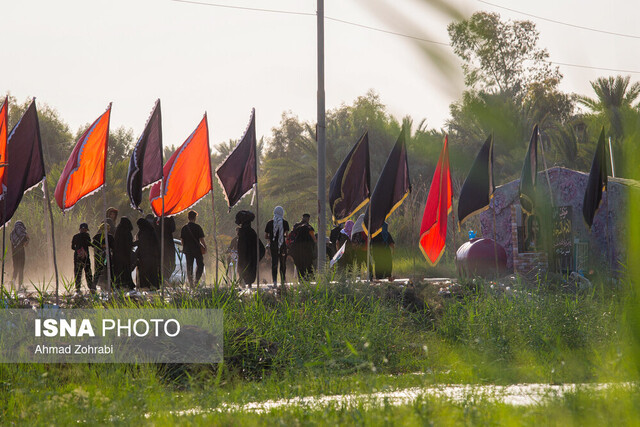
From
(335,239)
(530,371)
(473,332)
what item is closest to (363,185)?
(335,239)

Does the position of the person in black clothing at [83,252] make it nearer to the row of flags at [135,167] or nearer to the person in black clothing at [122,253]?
the person in black clothing at [122,253]

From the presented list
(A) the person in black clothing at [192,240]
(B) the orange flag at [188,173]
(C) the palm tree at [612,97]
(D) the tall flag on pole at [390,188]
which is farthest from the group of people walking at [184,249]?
(C) the palm tree at [612,97]

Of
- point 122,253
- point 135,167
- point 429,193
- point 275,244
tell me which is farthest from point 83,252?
point 429,193

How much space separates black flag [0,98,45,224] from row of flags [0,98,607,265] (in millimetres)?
13

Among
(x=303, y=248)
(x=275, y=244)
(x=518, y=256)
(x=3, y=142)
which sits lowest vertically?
(x=518, y=256)

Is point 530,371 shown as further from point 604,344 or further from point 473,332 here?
point 473,332

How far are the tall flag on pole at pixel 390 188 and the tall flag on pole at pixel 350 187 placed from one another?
55 centimetres

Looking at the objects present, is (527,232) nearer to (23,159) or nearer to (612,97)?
(23,159)

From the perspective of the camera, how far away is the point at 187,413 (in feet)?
19.0

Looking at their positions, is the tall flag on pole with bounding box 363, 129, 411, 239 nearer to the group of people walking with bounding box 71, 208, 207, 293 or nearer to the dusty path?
the group of people walking with bounding box 71, 208, 207, 293

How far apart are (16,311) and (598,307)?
705 centimetres

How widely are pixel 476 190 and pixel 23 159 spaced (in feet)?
23.8

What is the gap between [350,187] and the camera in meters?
13.8

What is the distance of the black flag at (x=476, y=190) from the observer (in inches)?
526
